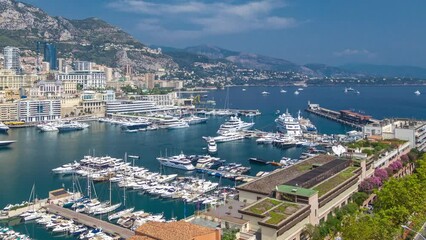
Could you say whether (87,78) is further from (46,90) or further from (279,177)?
(279,177)

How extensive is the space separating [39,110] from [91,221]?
36284mm

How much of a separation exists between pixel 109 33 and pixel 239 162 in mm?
108349

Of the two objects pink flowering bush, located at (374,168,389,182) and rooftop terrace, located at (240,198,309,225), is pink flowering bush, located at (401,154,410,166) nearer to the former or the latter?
pink flowering bush, located at (374,168,389,182)

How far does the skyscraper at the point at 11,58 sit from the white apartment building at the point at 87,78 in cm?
1038

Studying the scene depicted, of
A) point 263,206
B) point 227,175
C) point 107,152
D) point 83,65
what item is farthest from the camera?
point 83,65

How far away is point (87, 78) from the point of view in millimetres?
74250

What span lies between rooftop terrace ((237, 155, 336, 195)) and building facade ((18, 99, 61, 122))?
125ft

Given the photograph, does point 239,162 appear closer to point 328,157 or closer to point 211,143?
point 211,143

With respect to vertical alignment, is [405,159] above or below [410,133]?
below

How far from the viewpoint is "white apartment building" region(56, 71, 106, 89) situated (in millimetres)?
72500

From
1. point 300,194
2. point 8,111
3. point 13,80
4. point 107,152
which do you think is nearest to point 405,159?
point 300,194

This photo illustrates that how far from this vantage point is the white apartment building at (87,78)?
7250cm

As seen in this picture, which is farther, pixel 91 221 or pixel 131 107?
pixel 131 107

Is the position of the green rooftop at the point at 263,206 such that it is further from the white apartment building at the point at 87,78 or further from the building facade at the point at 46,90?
the white apartment building at the point at 87,78
